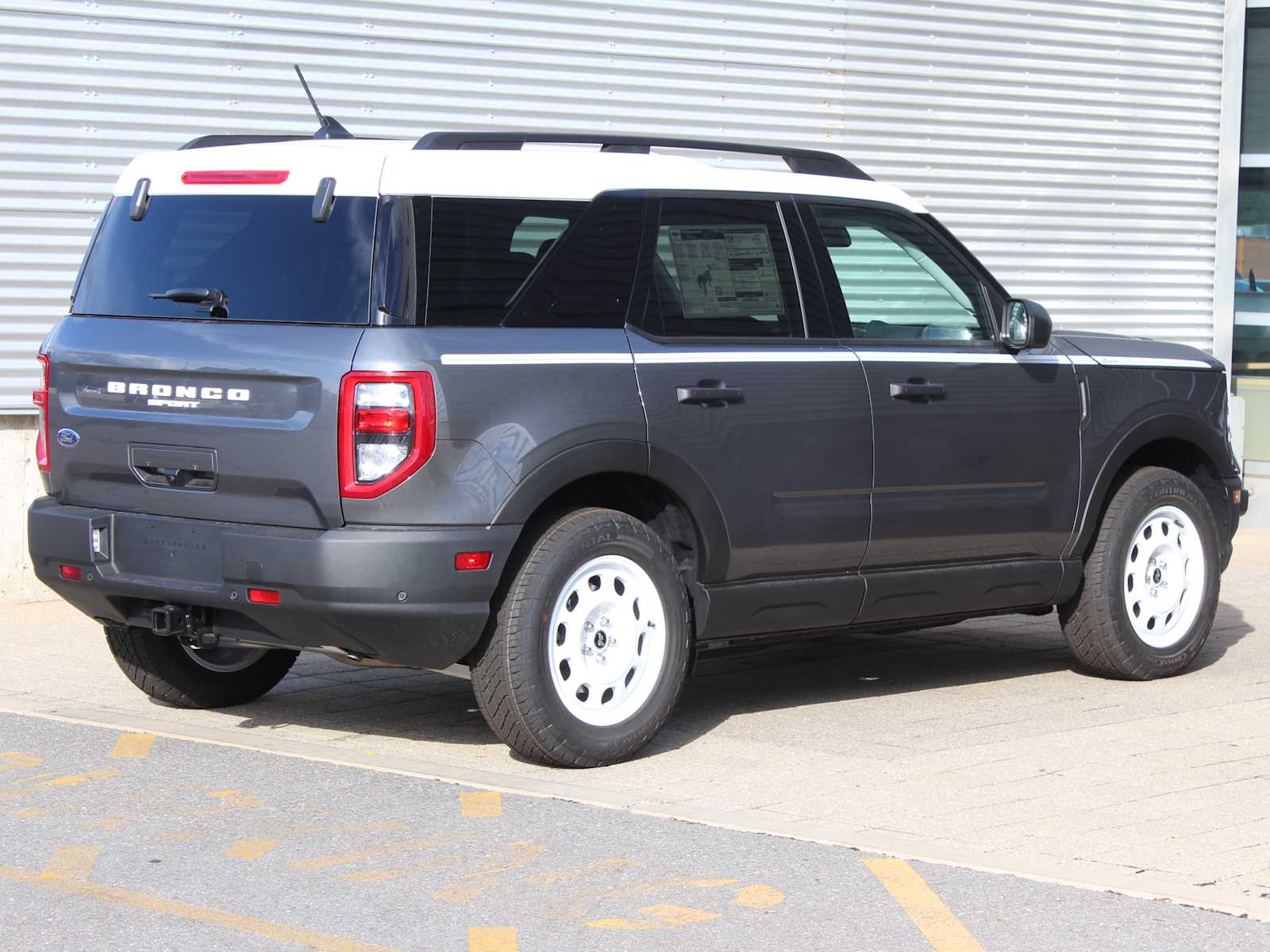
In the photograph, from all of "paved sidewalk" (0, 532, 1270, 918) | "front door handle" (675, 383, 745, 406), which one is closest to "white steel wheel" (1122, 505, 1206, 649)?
"paved sidewalk" (0, 532, 1270, 918)

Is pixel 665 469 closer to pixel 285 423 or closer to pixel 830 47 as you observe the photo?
pixel 285 423

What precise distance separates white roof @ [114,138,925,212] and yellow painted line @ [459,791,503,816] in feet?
5.96

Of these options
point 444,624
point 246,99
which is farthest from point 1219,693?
point 246,99

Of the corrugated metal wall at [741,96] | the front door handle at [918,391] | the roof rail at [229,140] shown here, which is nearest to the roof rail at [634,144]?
the roof rail at [229,140]

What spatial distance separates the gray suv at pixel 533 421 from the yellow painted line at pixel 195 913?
4.04 ft

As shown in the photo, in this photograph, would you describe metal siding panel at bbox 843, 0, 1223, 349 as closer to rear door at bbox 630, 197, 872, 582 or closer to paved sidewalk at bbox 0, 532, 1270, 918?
paved sidewalk at bbox 0, 532, 1270, 918

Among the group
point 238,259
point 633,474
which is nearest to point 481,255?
point 238,259

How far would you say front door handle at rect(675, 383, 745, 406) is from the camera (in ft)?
21.7

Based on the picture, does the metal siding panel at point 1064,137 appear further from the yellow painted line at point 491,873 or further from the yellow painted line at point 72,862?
Result: the yellow painted line at point 72,862

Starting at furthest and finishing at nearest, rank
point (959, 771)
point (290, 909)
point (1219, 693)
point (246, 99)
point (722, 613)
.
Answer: point (246, 99) → point (1219, 693) → point (722, 613) → point (959, 771) → point (290, 909)

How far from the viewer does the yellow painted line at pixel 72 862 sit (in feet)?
17.0

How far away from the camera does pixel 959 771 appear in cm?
644

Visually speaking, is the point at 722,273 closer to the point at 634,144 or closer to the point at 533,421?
the point at 634,144

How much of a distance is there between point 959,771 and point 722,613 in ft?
3.16
